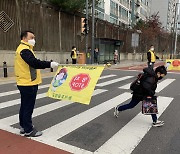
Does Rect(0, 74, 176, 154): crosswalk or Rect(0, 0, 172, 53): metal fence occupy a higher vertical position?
Rect(0, 0, 172, 53): metal fence

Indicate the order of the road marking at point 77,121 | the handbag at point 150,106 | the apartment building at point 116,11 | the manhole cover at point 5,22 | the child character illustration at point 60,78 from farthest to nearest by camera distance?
the apartment building at point 116,11
the manhole cover at point 5,22
the child character illustration at point 60,78
the handbag at point 150,106
the road marking at point 77,121

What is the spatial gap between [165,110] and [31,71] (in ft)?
13.3

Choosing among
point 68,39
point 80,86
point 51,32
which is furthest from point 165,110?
point 68,39

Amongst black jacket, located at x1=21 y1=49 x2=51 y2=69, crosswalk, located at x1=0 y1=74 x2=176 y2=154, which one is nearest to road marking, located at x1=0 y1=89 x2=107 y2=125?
crosswalk, located at x1=0 y1=74 x2=176 y2=154

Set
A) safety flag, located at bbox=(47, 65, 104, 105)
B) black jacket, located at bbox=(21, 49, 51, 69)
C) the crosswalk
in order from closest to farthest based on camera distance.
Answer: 1. black jacket, located at bbox=(21, 49, 51, 69)
2. the crosswalk
3. safety flag, located at bbox=(47, 65, 104, 105)

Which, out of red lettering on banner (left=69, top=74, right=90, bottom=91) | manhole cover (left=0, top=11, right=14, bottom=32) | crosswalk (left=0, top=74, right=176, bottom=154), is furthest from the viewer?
manhole cover (left=0, top=11, right=14, bottom=32)

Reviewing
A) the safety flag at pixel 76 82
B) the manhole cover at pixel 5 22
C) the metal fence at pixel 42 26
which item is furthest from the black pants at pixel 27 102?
the manhole cover at pixel 5 22

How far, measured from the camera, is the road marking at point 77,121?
181 inches

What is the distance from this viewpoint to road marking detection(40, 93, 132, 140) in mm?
4594

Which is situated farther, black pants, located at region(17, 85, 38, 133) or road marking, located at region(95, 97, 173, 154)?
black pants, located at region(17, 85, 38, 133)

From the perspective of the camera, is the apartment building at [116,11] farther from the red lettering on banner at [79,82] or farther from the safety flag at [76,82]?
the red lettering on banner at [79,82]

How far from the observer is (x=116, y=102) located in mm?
7434

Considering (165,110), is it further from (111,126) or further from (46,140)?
(46,140)

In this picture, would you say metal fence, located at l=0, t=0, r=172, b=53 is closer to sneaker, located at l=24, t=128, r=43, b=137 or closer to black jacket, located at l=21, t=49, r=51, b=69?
sneaker, located at l=24, t=128, r=43, b=137
